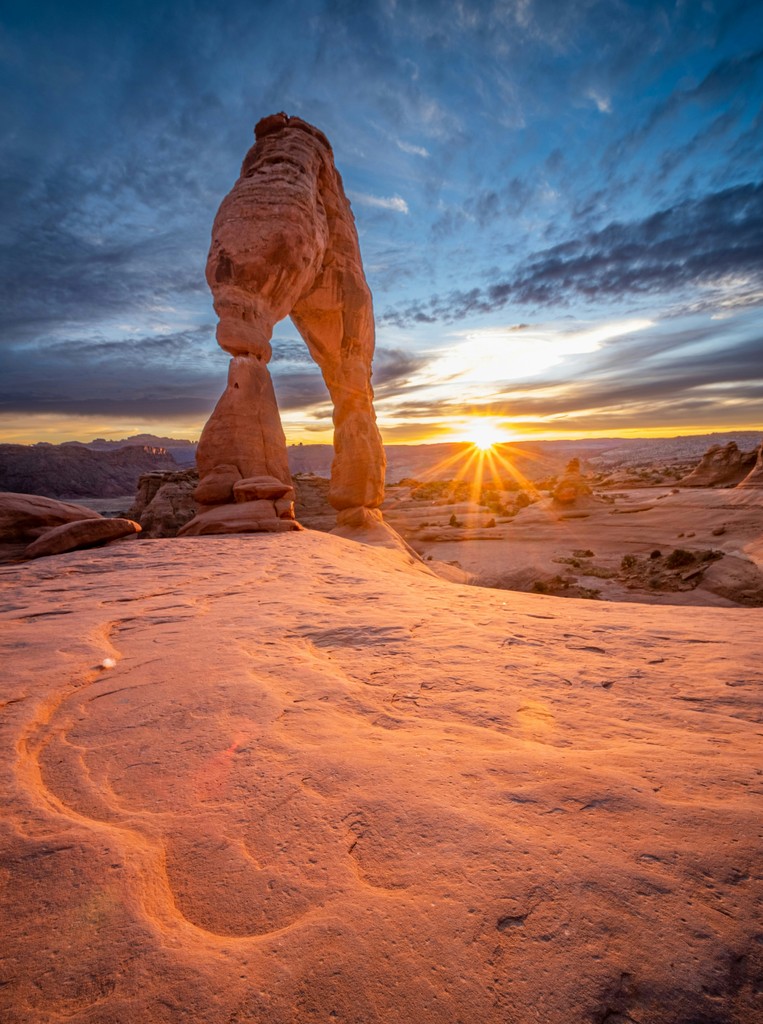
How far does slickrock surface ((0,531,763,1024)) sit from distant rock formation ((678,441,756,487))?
2374 cm

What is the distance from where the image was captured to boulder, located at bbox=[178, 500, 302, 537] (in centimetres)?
937

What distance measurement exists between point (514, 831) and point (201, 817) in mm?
990

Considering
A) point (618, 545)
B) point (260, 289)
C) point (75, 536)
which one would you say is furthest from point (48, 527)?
point (618, 545)

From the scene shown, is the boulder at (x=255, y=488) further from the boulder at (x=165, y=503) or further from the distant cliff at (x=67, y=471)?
the distant cliff at (x=67, y=471)

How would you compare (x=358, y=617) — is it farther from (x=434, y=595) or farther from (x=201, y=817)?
(x=201, y=817)

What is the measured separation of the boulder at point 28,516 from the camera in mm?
7164

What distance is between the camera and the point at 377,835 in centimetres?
134

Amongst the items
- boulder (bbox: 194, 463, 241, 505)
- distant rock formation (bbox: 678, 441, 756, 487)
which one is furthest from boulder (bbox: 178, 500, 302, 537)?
distant rock formation (bbox: 678, 441, 756, 487)

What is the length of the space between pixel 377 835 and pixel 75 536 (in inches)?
292

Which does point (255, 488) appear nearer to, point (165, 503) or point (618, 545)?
point (165, 503)

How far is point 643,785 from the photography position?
5.10 ft

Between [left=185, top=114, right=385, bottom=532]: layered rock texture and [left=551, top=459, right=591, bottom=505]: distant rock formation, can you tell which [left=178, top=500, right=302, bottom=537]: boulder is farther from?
[left=551, top=459, right=591, bottom=505]: distant rock formation

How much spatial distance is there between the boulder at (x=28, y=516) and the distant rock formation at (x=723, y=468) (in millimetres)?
25837

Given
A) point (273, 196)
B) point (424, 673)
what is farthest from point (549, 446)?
→ point (424, 673)
